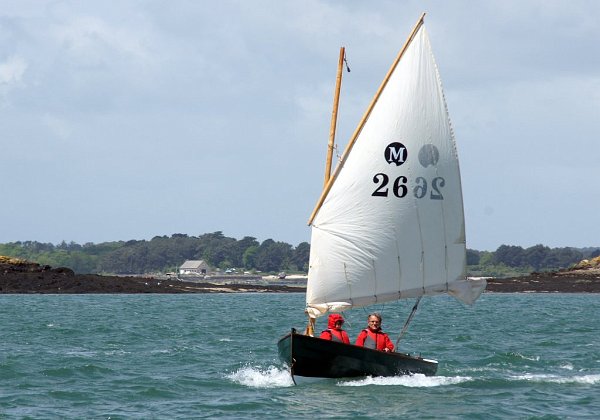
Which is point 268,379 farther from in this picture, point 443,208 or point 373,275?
point 443,208

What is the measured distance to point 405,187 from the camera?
30.0 meters

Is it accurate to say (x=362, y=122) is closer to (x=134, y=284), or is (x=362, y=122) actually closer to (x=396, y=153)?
(x=396, y=153)

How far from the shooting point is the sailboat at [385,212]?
29.5 m

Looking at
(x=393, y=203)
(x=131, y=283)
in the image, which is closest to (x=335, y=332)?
(x=393, y=203)

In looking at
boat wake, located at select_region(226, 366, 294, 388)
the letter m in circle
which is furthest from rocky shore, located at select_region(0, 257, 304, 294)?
the letter m in circle

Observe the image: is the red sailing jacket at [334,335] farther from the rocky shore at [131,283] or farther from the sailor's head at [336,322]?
the rocky shore at [131,283]

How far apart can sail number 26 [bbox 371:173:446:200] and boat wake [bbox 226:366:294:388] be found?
225 inches

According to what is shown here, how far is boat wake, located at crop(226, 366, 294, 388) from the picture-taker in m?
31.3

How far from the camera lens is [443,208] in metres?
30.4

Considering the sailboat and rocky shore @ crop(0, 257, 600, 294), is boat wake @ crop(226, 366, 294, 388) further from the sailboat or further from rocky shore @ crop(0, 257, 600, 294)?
rocky shore @ crop(0, 257, 600, 294)

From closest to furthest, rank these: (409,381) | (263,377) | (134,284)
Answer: (409,381)
(263,377)
(134,284)

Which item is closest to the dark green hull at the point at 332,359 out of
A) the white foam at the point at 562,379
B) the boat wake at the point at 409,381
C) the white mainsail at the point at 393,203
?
the boat wake at the point at 409,381

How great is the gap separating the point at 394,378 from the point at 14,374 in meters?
11.8

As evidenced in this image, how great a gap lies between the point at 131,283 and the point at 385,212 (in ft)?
341
